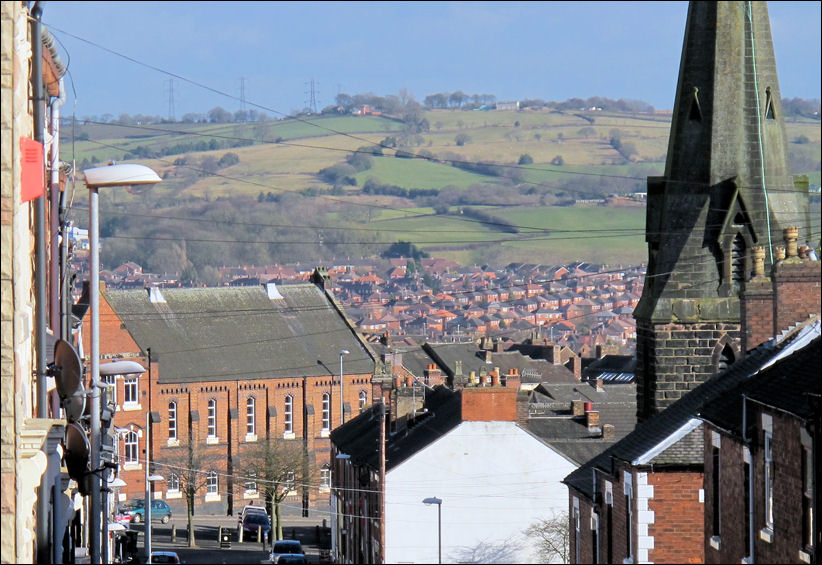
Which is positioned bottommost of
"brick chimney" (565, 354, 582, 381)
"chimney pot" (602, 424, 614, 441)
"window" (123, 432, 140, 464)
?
"window" (123, 432, 140, 464)

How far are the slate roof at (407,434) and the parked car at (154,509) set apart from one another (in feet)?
48.5

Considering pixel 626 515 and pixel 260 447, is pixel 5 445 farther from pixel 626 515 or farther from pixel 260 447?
pixel 260 447

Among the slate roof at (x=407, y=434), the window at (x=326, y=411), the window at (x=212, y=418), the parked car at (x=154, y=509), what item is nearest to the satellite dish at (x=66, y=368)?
the slate roof at (x=407, y=434)

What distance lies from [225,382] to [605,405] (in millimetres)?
33435

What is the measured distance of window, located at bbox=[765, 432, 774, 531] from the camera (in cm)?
2044

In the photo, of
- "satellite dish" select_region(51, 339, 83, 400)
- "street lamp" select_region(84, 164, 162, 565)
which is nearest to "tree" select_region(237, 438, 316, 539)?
"street lamp" select_region(84, 164, 162, 565)

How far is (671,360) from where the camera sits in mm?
36688

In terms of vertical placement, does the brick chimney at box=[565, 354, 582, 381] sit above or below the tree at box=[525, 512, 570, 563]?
above

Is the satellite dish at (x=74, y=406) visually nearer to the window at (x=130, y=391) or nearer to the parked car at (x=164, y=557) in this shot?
the parked car at (x=164, y=557)

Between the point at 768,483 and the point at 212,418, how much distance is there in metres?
69.1

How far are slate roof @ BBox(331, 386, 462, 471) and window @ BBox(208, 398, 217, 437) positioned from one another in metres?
25.9

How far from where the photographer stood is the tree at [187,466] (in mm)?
78394

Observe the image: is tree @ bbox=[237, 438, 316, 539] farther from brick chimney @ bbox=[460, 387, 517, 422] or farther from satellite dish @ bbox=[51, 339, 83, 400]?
satellite dish @ bbox=[51, 339, 83, 400]

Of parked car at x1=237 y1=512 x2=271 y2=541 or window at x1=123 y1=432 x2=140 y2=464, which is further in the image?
window at x1=123 y1=432 x2=140 y2=464
